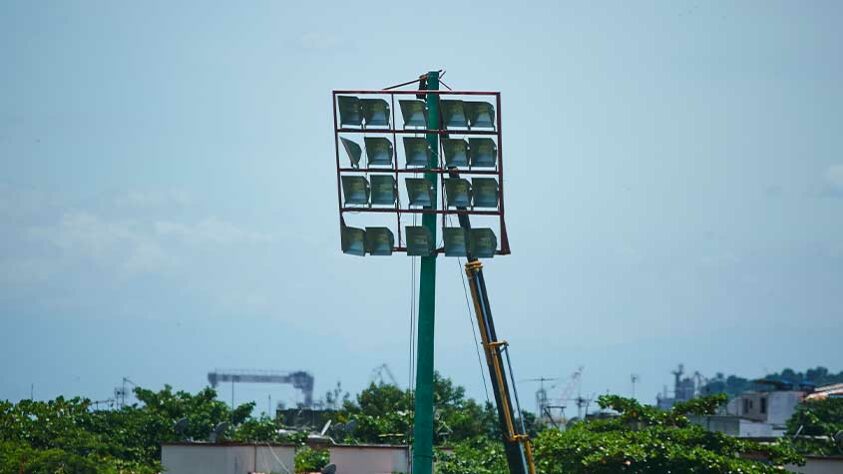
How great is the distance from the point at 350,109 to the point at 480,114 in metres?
3.54

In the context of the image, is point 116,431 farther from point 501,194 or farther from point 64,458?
point 501,194

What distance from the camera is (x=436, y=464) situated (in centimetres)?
7388

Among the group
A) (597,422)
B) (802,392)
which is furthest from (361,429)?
(802,392)

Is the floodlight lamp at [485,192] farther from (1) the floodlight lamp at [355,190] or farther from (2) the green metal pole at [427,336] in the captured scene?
(1) the floodlight lamp at [355,190]

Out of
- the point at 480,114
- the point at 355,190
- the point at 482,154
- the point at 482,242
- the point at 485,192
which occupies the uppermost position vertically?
the point at 480,114

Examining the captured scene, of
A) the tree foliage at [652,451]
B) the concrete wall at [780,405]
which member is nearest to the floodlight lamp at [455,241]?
the tree foliage at [652,451]

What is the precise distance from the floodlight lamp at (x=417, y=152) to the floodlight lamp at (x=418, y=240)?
5.86 feet

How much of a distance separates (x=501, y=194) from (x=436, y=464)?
30389 millimetres

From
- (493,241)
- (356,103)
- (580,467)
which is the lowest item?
(580,467)

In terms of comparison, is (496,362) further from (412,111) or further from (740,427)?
(740,427)

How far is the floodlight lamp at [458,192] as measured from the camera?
45.8 m

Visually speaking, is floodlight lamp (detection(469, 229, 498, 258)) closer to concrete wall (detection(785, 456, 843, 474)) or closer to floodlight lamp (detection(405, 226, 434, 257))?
floodlight lamp (detection(405, 226, 434, 257))

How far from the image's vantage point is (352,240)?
150 feet

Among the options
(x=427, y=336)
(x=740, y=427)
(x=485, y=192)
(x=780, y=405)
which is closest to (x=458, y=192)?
(x=485, y=192)
